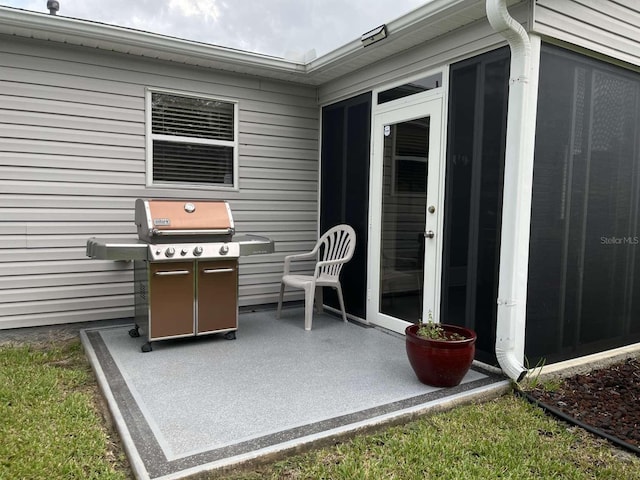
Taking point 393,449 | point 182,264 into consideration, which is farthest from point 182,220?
point 393,449

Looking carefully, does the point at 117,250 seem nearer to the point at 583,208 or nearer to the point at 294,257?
the point at 294,257

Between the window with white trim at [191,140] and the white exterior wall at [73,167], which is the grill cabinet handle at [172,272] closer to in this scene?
the white exterior wall at [73,167]

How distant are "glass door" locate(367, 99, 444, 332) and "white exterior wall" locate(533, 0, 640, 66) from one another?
92 cm

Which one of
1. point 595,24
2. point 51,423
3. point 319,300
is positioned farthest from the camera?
point 319,300

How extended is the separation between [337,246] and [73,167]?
2603 mm

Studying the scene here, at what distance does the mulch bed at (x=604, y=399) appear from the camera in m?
2.64

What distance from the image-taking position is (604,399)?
298 cm

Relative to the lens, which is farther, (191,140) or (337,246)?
(337,246)

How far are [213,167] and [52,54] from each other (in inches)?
66.0

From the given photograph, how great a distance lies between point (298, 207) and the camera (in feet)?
17.3

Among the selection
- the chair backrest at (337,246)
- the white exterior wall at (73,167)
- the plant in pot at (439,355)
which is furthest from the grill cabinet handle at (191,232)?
the plant in pot at (439,355)

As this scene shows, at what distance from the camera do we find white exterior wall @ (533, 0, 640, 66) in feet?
9.68

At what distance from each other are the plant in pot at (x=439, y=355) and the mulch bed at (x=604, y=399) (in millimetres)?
520

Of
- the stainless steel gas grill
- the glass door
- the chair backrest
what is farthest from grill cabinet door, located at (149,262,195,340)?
the glass door
